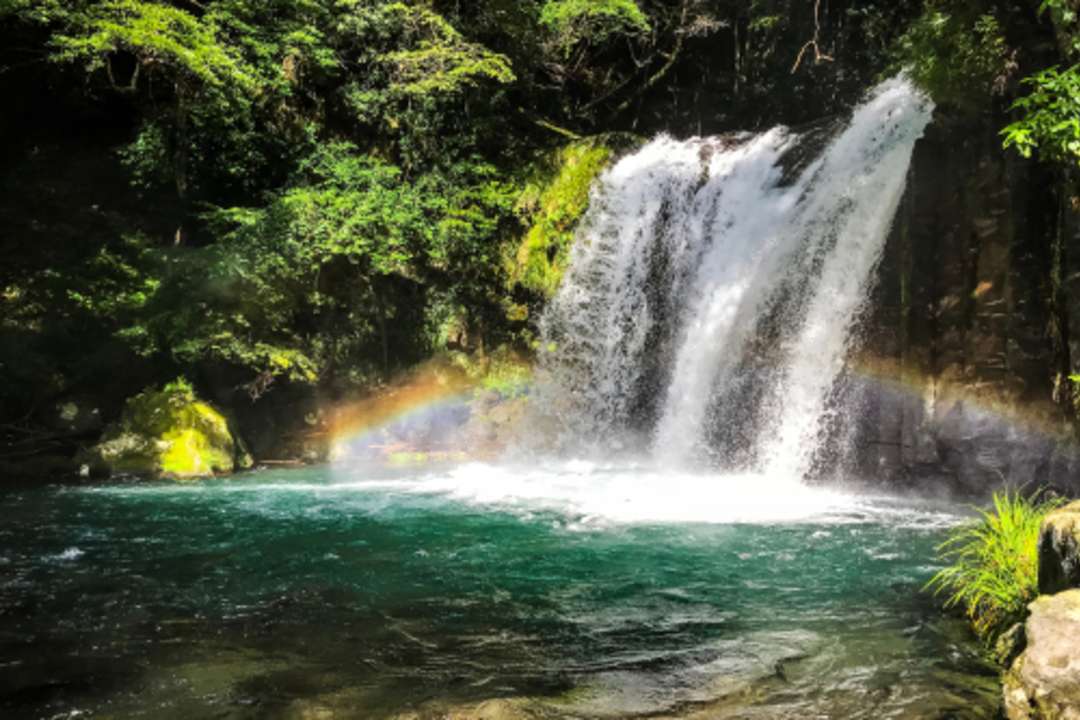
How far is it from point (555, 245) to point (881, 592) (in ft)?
39.4

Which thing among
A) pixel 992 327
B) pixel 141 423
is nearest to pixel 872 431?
pixel 992 327

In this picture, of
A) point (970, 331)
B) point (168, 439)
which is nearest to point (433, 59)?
point (168, 439)

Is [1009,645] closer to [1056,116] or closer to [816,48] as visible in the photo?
[1056,116]

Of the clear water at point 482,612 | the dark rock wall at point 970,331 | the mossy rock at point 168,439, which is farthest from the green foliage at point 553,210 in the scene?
the clear water at point 482,612

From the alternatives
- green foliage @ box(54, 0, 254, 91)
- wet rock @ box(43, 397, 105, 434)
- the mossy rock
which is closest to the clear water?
the mossy rock

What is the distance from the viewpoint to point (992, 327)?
10.2 m

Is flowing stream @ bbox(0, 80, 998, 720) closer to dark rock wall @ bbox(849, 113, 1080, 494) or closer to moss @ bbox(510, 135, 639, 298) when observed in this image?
moss @ bbox(510, 135, 639, 298)

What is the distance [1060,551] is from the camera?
13.7ft

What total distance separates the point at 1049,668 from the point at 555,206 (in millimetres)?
14732

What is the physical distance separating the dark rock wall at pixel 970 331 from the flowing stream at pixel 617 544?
74cm

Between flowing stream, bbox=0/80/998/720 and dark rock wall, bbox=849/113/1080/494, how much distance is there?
2.42 feet

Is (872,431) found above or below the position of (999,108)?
below

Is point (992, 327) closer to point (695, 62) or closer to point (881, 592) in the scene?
point (881, 592)

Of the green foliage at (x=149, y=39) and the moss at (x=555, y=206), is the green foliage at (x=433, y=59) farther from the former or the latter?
the green foliage at (x=149, y=39)
